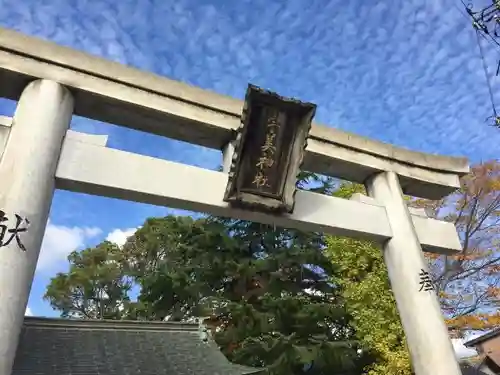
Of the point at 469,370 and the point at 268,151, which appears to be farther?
the point at 469,370

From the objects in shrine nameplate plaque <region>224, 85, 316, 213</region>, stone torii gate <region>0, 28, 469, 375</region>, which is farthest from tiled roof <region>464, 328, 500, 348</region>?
shrine nameplate plaque <region>224, 85, 316, 213</region>

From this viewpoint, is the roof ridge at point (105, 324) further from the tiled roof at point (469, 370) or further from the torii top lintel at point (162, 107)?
the tiled roof at point (469, 370)

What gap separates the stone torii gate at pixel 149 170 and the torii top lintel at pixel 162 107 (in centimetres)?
1

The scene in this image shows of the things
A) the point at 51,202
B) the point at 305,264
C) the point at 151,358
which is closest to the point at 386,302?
Result: the point at 305,264

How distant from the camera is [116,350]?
7.84 m

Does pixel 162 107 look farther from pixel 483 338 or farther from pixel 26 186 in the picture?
pixel 483 338

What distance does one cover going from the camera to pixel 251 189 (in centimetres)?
394

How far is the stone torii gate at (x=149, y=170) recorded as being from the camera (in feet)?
9.79

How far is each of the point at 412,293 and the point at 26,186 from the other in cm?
357

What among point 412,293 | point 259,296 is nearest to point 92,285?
point 259,296

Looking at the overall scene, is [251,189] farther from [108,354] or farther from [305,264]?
[305,264]

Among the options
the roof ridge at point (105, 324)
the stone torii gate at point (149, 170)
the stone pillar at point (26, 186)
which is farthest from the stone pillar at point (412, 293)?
the roof ridge at point (105, 324)

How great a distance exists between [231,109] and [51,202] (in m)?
1.87

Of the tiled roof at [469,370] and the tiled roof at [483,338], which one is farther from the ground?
the tiled roof at [483,338]
